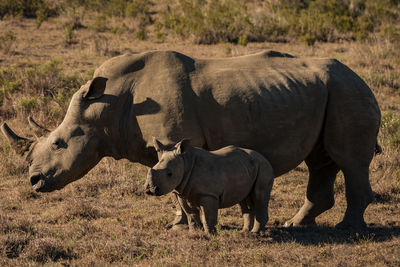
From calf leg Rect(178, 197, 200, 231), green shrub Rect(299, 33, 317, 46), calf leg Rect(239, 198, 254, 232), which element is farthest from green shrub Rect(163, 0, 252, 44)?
calf leg Rect(178, 197, 200, 231)

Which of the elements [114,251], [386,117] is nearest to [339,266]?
[114,251]

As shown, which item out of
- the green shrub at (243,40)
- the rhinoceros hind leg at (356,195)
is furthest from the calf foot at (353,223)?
the green shrub at (243,40)

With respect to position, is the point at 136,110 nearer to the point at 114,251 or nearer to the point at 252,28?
the point at 114,251

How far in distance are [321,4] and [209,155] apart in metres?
18.0

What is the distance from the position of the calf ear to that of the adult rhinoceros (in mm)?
395

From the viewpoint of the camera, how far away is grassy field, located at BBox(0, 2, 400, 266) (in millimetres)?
5828

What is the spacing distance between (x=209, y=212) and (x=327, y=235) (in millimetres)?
1425

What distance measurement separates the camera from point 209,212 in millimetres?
6105

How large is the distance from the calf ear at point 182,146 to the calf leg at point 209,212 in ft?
1.72

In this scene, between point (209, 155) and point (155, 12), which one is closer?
point (209, 155)

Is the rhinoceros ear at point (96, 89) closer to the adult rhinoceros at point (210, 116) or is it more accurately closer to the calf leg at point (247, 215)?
the adult rhinoceros at point (210, 116)

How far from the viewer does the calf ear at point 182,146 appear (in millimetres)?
5910

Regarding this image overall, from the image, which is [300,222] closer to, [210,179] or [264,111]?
[264,111]

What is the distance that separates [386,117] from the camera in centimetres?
1124
